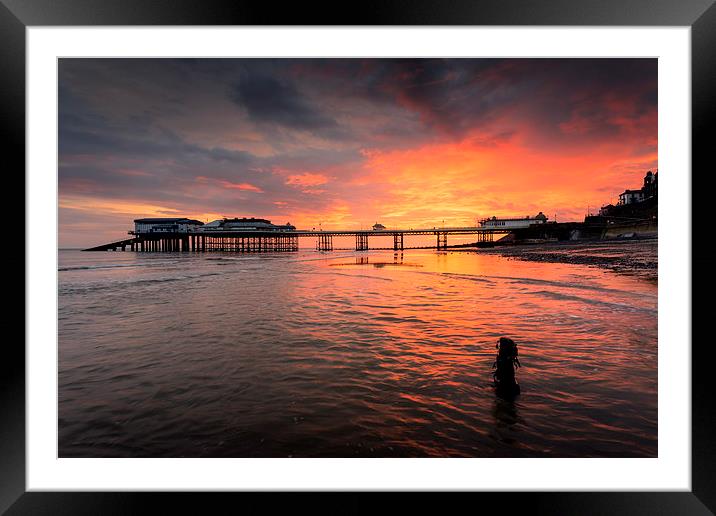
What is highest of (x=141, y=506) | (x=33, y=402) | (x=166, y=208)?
(x=166, y=208)

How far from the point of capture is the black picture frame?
185 centimetres

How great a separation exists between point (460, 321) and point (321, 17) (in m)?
5.62

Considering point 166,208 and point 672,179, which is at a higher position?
point 166,208

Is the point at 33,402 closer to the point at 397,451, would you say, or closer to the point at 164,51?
the point at 397,451

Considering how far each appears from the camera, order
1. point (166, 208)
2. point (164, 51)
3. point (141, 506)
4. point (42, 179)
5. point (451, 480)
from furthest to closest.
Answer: point (166, 208)
point (164, 51)
point (42, 179)
point (451, 480)
point (141, 506)

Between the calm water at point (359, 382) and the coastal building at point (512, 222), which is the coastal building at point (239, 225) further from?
the calm water at point (359, 382)

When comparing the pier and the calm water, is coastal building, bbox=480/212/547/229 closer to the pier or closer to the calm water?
the pier

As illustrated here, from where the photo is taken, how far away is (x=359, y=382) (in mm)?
3461

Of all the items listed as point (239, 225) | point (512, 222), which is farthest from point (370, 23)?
point (239, 225)

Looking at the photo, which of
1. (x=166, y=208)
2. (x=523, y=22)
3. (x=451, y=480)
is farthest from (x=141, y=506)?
(x=166, y=208)

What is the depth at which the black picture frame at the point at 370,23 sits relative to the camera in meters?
1.85

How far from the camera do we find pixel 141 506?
1852 millimetres

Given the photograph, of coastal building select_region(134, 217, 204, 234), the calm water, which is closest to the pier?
coastal building select_region(134, 217, 204, 234)

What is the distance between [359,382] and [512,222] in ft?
201
